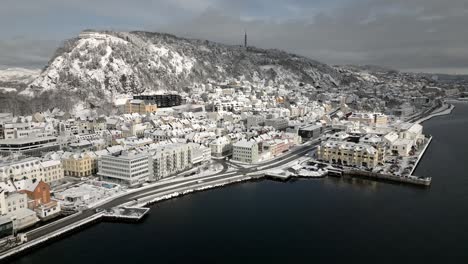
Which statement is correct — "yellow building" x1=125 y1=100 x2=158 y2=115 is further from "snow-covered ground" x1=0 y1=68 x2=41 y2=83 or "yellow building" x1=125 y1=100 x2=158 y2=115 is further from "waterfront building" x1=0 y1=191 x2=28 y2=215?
"snow-covered ground" x1=0 y1=68 x2=41 y2=83

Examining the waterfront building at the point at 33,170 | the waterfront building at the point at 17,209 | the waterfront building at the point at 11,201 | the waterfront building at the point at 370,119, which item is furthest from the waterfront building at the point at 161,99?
the waterfront building at the point at 17,209

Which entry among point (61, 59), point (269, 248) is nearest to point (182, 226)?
point (269, 248)

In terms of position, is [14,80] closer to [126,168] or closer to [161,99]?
[161,99]

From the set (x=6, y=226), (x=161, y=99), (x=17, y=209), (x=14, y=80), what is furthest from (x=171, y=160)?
(x=14, y=80)

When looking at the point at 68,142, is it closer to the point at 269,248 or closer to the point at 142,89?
the point at 269,248

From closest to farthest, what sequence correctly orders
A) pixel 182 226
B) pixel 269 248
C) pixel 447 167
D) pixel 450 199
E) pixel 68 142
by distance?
1. pixel 269 248
2. pixel 182 226
3. pixel 450 199
4. pixel 447 167
5. pixel 68 142

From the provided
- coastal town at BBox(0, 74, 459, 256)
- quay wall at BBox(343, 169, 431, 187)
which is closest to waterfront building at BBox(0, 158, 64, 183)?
coastal town at BBox(0, 74, 459, 256)
